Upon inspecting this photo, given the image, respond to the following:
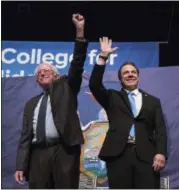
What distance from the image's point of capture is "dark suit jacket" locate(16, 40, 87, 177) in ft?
10.5

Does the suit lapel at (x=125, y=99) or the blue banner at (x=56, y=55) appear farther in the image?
the blue banner at (x=56, y=55)

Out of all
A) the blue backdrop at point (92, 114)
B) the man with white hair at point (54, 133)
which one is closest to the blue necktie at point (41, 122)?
the man with white hair at point (54, 133)

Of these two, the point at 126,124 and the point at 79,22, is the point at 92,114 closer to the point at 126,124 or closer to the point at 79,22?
the point at 126,124

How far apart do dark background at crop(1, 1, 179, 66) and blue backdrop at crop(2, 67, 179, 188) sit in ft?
3.33

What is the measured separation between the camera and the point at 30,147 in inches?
131

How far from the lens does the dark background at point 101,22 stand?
5598 millimetres

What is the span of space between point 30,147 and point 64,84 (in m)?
0.46

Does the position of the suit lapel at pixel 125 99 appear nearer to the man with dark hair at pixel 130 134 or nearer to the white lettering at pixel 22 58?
→ the man with dark hair at pixel 130 134

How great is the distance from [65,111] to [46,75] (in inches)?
12.3

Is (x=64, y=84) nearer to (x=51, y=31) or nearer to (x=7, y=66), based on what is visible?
(x=7, y=66)

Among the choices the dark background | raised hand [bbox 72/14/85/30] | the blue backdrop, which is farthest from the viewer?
the dark background

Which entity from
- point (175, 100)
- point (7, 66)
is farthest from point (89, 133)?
point (7, 66)

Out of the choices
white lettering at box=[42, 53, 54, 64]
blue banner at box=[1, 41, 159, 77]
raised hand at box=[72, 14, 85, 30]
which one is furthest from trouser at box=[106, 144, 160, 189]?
white lettering at box=[42, 53, 54, 64]

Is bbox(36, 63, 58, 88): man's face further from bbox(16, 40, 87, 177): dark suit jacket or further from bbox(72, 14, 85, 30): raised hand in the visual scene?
bbox(72, 14, 85, 30): raised hand
